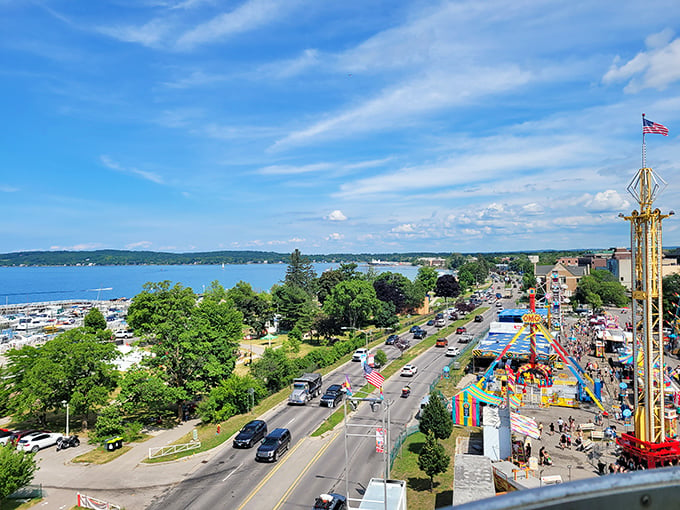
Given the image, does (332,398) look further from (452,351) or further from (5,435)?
(452,351)

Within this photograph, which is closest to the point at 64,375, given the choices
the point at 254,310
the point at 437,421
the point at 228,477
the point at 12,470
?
the point at 12,470

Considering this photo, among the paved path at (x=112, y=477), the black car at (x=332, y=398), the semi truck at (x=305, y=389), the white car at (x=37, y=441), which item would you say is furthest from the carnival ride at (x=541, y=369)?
the white car at (x=37, y=441)

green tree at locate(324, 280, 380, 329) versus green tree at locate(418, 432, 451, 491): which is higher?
green tree at locate(324, 280, 380, 329)

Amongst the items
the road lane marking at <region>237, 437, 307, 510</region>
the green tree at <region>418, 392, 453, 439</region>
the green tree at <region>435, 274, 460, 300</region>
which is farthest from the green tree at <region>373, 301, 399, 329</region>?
the green tree at <region>418, 392, 453, 439</region>

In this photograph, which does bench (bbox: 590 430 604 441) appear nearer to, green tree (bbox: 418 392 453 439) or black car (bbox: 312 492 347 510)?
green tree (bbox: 418 392 453 439)

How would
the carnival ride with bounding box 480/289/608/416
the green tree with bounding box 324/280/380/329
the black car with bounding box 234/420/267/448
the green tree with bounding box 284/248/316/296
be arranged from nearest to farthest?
the black car with bounding box 234/420/267/448, the carnival ride with bounding box 480/289/608/416, the green tree with bounding box 324/280/380/329, the green tree with bounding box 284/248/316/296

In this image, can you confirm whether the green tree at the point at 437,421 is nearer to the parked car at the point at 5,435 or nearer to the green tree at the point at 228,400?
the green tree at the point at 228,400
